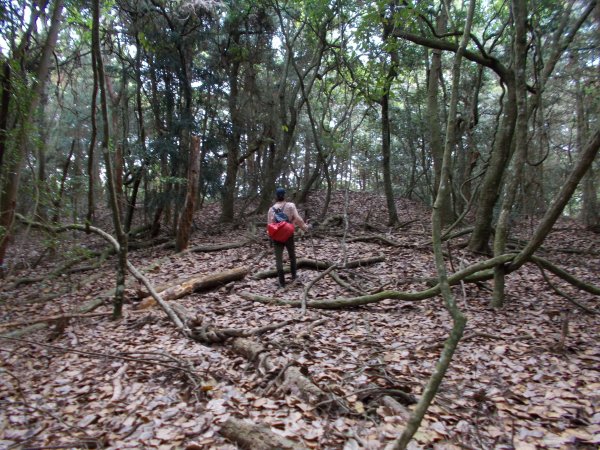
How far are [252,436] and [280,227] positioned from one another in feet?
16.1

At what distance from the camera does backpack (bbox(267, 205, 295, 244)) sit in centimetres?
775

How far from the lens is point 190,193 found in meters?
11.0

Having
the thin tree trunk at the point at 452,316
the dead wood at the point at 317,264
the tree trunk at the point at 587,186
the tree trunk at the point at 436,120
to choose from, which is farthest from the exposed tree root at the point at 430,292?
the tree trunk at the point at 587,186

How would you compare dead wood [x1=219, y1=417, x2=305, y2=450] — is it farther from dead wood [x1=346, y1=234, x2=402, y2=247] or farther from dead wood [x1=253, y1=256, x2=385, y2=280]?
dead wood [x1=346, y1=234, x2=402, y2=247]

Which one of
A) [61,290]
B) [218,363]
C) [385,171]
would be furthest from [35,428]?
[385,171]

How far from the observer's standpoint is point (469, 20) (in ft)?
11.3

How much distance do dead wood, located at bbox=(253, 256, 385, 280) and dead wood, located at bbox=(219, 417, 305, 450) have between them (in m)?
5.41

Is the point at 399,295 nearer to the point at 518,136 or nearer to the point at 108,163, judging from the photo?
the point at 518,136

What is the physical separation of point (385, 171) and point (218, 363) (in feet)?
32.4

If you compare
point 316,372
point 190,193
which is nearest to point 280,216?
point 316,372

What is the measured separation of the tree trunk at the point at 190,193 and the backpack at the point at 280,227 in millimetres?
4008

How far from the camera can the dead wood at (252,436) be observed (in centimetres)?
298

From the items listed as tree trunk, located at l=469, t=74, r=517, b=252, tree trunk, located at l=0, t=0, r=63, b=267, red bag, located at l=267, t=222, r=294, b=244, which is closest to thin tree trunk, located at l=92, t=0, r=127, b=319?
tree trunk, located at l=0, t=0, r=63, b=267

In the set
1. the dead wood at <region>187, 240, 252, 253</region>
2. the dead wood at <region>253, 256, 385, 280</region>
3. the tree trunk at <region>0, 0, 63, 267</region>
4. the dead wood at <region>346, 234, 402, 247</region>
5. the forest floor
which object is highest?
the tree trunk at <region>0, 0, 63, 267</region>
